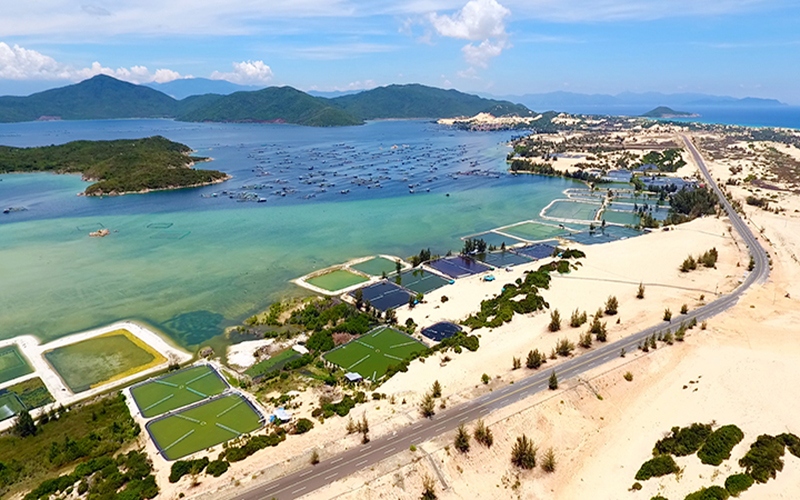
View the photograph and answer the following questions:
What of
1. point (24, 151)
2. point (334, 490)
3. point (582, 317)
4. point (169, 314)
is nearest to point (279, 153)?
point (24, 151)

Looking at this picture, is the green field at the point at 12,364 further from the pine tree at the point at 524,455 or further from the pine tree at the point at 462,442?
the pine tree at the point at 524,455

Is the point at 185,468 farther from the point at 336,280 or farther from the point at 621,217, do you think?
the point at 621,217

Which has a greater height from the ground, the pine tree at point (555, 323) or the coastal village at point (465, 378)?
the pine tree at point (555, 323)

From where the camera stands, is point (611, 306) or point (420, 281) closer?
point (611, 306)

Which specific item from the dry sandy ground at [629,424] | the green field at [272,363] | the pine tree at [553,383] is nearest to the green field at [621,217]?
the dry sandy ground at [629,424]

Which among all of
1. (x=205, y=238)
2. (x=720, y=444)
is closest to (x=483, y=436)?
(x=720, y=444)

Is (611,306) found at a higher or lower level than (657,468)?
higher
